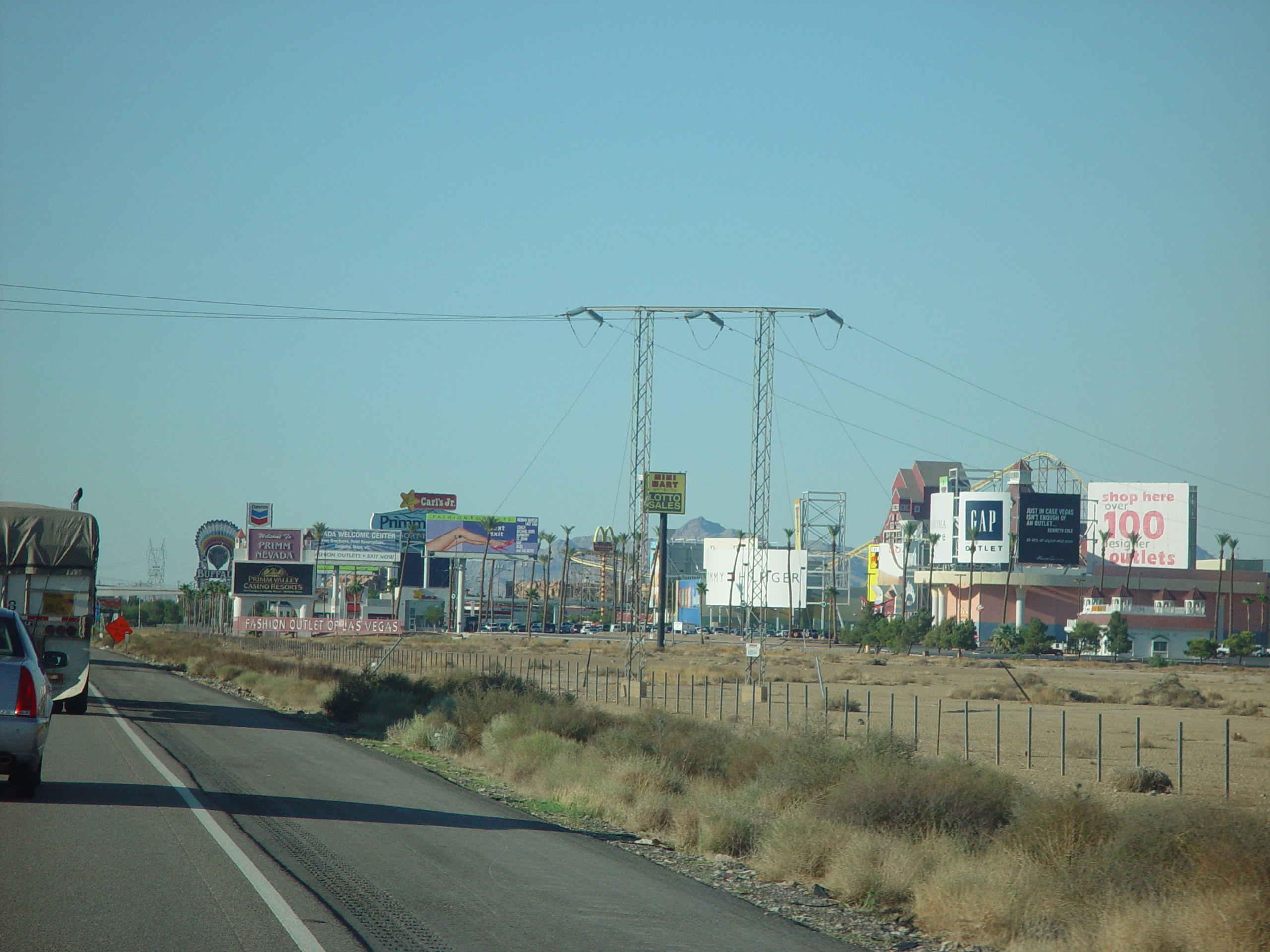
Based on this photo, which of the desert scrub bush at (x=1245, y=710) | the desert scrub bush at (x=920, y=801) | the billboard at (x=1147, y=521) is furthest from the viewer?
the billboard at (x=1147, y=521)

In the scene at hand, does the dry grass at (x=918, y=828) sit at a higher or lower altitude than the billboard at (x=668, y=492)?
lower

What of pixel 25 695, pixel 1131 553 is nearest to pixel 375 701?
pixel 25 695

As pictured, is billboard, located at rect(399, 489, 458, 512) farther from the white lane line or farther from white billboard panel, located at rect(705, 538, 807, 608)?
the white lane line

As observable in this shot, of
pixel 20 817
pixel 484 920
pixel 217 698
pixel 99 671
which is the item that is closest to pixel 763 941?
pixel 484 920

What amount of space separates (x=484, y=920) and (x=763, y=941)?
1.97 metres

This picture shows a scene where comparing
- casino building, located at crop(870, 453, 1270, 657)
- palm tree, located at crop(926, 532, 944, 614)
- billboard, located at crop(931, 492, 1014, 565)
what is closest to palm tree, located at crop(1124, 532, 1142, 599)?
casino building, located at crop(870, 453, 1270, 657)

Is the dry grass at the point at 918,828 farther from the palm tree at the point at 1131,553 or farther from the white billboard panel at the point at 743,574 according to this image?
the white billboard panel at the point at 743,574

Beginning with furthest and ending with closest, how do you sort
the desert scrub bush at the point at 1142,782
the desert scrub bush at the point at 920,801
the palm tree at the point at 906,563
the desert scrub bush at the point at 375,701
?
1. the palm tree at the point at 906,563
2. the desert scrub bush at the point at 375,701
3. the desert scrub bush at the point at 1142,782
4. the desert scrub bush at the point at 920,801

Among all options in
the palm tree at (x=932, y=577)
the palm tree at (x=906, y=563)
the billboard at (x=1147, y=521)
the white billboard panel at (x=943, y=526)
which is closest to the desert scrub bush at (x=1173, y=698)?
the white billboard panel at (x=943, y=526)

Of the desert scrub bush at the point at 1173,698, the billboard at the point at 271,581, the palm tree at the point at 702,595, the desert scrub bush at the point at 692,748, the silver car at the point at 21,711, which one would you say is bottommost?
the palm tree at the point at 702,595

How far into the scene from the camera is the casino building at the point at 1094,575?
120875 mm

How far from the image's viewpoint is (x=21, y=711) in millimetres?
10766

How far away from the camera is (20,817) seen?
1051 centimetres

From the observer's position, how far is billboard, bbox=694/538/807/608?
16400 cm
